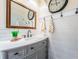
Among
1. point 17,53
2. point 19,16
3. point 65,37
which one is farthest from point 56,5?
point 17,53

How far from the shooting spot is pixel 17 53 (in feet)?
4.23

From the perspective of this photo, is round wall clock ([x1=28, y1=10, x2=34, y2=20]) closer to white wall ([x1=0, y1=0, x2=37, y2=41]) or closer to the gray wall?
the gray wall

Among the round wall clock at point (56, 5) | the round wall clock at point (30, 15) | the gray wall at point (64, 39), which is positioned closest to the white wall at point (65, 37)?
the gray wall at point (64, 39)

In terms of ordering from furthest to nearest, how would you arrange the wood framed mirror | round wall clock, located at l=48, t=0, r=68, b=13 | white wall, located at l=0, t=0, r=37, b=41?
round wall clock, located at l=48, t=0, r=68, b=13 → the wood framed mirror → white wall, located at l=0, t=0, r=37, b=41

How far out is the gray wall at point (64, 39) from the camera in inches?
Result: 80.8

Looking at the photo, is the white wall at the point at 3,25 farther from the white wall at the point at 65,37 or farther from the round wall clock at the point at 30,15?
the white wall at the point at 65,37

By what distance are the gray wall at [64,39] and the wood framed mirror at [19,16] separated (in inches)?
28.7

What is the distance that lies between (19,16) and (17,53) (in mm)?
1052

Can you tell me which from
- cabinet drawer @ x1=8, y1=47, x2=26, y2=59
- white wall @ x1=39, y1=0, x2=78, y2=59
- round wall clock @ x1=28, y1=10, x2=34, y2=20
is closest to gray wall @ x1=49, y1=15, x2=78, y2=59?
white wall @ x1=39, y1=0, x2=78, y2=59

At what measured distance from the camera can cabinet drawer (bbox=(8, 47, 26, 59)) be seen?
117 centimetres

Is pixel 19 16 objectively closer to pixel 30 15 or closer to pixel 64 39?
pixel 30 15

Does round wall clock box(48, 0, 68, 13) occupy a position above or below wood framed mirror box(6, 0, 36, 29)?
above

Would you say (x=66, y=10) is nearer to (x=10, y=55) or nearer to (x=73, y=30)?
(x=73, y=30)

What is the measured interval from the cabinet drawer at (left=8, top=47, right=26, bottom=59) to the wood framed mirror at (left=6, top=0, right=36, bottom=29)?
684 mm
